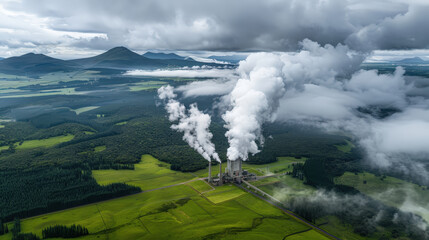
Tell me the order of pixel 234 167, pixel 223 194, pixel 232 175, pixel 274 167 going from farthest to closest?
pixel 274 167, pixel 234 167, pixel 232 175, pixel 223 194

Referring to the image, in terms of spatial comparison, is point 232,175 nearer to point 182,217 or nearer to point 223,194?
point 223,194

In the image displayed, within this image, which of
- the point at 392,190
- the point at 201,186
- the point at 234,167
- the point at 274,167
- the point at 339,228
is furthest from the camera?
the point at 274,167

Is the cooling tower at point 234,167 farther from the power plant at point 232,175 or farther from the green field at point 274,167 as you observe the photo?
the green field at point 274,167

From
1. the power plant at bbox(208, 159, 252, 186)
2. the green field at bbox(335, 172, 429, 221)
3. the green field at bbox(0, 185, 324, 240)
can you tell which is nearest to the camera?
the green field at bbox(0, 185, 324, 240)

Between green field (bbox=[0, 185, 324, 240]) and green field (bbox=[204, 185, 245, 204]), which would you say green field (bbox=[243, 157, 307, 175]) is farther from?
green field (bbox=[0, 185, 324, 240])

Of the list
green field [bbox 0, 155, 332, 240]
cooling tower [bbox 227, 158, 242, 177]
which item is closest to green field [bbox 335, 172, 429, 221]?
cooling tower [bbox 227, 158, 242, 177]

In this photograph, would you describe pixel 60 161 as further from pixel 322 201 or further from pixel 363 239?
pixel 363 239

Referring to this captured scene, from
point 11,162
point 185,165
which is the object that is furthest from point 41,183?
point 185,165

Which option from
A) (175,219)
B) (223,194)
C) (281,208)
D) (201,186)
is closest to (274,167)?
(223,194)
